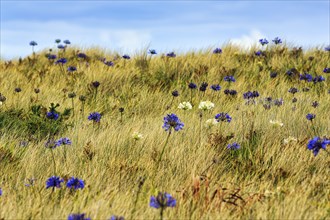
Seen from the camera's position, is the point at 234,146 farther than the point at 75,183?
Yes

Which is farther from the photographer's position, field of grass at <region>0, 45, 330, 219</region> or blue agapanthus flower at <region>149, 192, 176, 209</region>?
field of grass at <region>0, 45, 330, 219</region>

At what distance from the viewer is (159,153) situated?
3.96m

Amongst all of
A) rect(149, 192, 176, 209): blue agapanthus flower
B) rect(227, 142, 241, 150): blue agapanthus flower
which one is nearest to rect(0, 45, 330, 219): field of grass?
rect(227, 142, 241, 150): blue agapanthus flower

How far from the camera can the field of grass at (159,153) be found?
2867 millimetres

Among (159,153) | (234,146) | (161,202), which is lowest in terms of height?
(159,153)

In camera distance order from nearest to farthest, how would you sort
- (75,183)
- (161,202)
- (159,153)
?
(161,202), (75,183), (159,153)

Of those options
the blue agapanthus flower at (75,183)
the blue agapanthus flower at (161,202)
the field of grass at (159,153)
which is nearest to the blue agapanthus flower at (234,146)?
the field of grass at (159,153)

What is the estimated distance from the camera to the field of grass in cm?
287

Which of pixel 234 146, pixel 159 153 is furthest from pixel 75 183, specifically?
pixel 234 146

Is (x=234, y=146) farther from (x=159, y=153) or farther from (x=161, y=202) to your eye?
(x=161, y=202)

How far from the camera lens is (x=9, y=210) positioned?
2715 millimetres

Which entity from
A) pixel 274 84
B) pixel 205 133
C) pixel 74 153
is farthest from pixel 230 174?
pixel 274 84

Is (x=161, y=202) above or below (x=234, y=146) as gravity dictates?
above

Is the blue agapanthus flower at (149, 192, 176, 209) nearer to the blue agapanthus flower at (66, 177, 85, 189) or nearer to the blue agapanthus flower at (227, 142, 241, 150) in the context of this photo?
the blue agapanthus flower at (66, 177, 85, 189)
